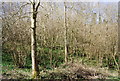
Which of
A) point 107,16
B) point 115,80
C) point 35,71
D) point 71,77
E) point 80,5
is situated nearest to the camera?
point 35,71

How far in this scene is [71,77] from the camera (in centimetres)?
609

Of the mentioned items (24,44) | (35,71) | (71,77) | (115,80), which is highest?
(24,44)

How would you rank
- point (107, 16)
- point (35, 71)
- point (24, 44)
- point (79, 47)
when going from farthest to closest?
point (107, 16) → point (79, 47) → point (24, 44) → point (35, 71)

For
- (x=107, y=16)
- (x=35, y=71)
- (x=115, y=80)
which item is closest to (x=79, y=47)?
(x=107, y=16)

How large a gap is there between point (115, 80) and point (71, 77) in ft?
7.50

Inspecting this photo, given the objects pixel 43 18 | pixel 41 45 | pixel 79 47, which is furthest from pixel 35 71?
pixel 79 47

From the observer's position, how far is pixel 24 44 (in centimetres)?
779

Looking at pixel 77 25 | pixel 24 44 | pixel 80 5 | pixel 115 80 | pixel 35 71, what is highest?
pixel 80 5

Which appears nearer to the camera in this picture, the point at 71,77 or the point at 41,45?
the point at 71,77

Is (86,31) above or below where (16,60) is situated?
above

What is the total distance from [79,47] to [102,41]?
230 cm

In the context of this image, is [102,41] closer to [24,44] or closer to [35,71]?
[24,44]

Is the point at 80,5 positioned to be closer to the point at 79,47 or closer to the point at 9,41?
the point at 79,47

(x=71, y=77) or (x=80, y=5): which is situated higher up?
(x=80, y=5)
